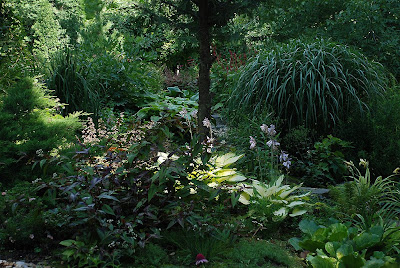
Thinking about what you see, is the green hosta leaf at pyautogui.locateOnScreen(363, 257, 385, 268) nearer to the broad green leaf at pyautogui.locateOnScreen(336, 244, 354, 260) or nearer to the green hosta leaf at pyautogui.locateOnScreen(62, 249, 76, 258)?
the broad green leaf at pyautogui.locateOnScreen(336, 244, 354, 260)

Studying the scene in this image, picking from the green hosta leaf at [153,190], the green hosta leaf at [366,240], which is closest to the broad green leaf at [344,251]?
the green hosta leaf at [366,240]

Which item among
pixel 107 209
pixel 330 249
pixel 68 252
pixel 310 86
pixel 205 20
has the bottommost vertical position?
pixel 330 249

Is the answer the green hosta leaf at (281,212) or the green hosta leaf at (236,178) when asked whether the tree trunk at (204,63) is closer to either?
the green hosta leaf at (236,178)

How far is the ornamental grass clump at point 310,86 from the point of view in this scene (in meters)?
5.25

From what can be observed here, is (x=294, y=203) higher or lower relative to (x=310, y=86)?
lower

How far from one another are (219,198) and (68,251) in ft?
4.95

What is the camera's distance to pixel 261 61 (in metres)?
5.90

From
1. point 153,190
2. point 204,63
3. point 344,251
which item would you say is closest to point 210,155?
point 153,190

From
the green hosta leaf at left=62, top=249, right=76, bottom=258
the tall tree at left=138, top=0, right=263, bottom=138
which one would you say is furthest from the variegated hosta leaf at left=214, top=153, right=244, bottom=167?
the green hosta leaf at left=62, top=249, right=76, bottom=258

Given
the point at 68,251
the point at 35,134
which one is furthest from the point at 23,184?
the point at 68,251

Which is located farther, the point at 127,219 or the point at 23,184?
the point at 23,184

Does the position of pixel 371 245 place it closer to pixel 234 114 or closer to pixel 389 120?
pixel 389 120

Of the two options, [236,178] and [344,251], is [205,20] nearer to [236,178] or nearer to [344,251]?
[236,178]

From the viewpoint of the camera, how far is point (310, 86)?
17.2 ft
